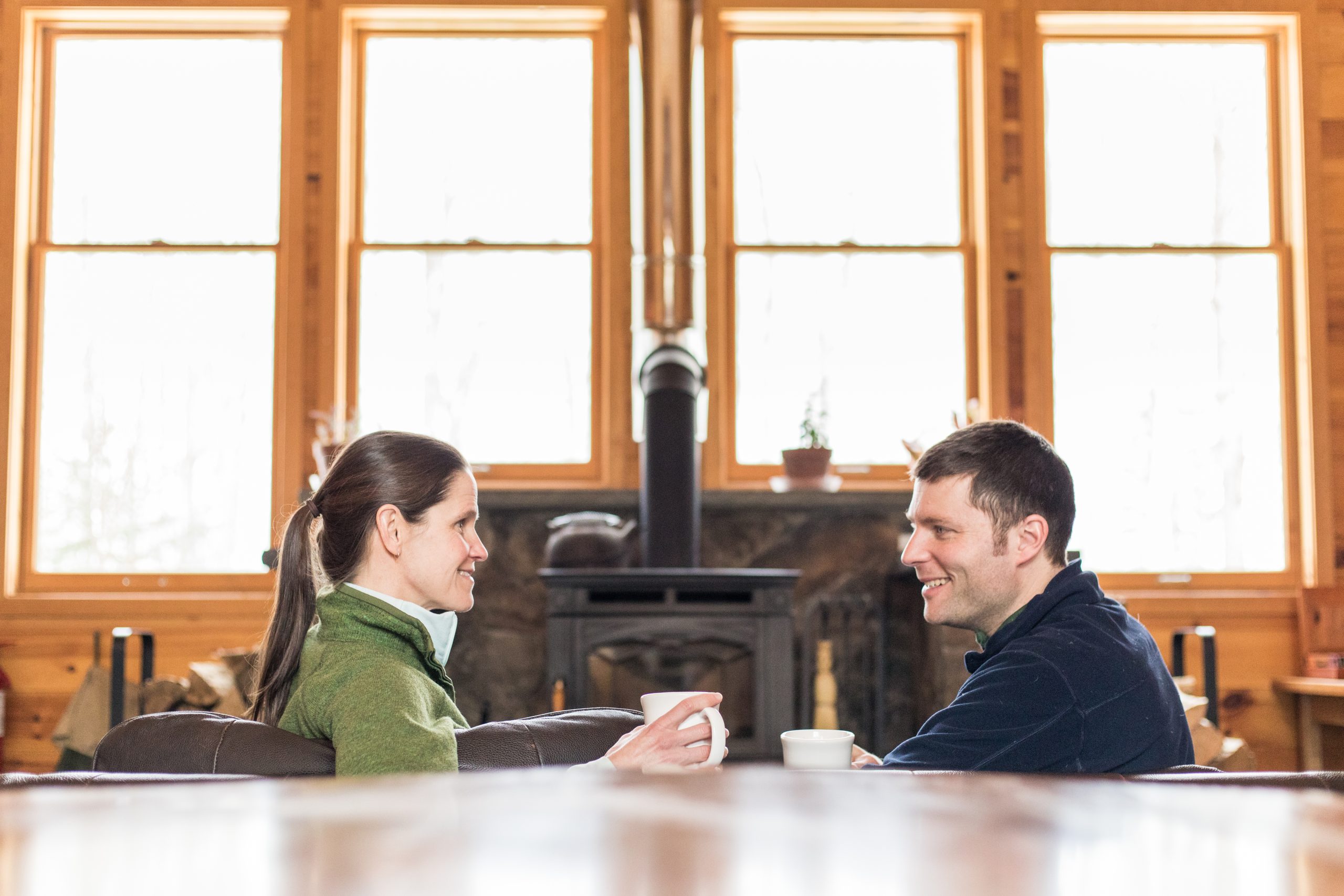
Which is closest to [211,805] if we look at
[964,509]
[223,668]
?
[964,509]

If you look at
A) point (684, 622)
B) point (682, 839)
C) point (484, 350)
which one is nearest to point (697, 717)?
point (682, 839)

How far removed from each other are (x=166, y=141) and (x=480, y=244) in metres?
1.23

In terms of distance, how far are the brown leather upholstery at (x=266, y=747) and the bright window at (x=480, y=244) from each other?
9.94 ft

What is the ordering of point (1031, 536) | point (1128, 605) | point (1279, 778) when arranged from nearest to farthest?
point (1279, 778), point (1031, 536), point (1128, 605)

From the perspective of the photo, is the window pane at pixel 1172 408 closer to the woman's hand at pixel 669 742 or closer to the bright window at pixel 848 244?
the bright window at pixel 848 244

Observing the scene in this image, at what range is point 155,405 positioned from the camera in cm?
430

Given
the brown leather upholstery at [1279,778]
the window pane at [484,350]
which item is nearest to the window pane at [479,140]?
the window pane at [484,350]

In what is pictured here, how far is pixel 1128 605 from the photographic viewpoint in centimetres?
420

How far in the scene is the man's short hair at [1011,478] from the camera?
1763 mm

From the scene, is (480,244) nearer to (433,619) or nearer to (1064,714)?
(433,619)

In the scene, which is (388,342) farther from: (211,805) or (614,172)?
(211,805)

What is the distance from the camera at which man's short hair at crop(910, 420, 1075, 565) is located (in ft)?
5.78

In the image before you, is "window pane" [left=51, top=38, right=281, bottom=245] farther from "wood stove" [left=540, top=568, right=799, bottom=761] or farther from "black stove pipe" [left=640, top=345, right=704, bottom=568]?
"wood stove" [left=540, top=568, right=799, bottom=761]

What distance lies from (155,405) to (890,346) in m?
2.66
